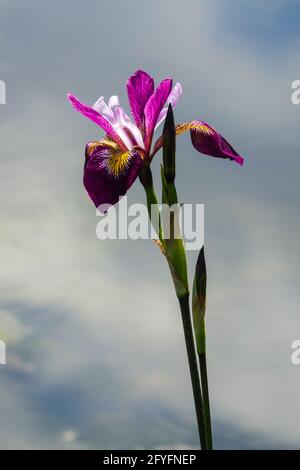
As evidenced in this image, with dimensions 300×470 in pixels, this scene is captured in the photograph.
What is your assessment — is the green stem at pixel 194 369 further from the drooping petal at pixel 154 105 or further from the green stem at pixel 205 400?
the drooping petal at pixel 154 105

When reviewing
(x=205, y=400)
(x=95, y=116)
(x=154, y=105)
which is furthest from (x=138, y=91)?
(x=205, y=400)

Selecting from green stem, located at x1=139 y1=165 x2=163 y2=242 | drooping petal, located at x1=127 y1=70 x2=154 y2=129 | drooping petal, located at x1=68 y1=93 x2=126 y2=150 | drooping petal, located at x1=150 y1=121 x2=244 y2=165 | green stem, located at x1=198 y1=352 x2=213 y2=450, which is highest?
drooping petal, located at x1=127 y1=70 x2=154 y2=129

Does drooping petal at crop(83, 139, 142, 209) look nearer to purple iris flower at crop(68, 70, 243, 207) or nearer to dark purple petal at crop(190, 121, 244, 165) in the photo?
purple iris flower at crop(68, 70, 243, 207)

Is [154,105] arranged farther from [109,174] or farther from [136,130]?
[109,174]

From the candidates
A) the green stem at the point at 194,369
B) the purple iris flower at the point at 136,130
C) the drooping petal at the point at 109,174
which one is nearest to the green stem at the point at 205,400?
the green stem at the point at 194,369

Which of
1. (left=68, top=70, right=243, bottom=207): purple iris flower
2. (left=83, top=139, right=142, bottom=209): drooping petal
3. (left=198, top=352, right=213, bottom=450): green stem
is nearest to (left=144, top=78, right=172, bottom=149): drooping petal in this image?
(left=68, top=70, right=243, bottom=207): purple iris flower
